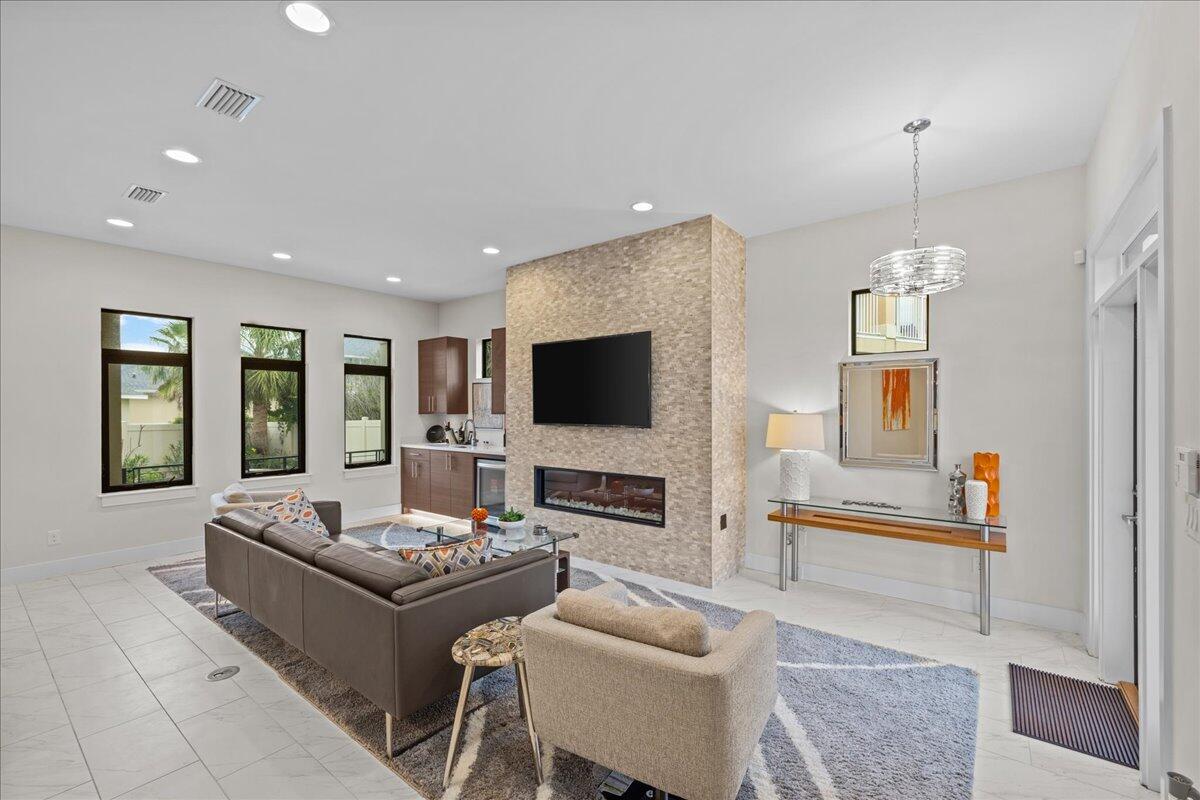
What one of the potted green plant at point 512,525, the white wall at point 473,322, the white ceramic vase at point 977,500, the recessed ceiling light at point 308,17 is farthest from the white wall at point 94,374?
the white ceramic vase at point 977,500

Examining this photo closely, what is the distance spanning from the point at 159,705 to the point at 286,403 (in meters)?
4.13

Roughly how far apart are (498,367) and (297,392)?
236 centimetres

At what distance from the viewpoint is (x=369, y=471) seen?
689 cm

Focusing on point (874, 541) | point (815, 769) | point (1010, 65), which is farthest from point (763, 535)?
point (1010, 65)

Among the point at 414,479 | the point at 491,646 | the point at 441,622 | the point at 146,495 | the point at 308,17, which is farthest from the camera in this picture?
the point at 414,479

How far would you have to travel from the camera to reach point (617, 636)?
6.24 feet

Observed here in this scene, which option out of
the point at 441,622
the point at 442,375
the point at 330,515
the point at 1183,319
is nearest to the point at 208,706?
the point at 441,622

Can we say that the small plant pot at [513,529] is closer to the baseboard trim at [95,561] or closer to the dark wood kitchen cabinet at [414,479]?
the dark wood kitchen cabinet at [414,479]

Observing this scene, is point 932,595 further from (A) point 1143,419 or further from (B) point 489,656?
(B) point 489,656

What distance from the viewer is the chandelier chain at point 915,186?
308 cm

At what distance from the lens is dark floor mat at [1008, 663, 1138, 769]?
2303mm

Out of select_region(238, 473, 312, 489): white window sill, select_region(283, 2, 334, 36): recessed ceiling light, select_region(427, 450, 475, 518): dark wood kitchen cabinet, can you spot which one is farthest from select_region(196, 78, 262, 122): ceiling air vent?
select_region(238, 473, 312, 489): white window sill

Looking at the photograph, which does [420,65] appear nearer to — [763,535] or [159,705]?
[159,705]

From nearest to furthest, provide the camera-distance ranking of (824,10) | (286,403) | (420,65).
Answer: (824,10), (420,65), (286,403)
